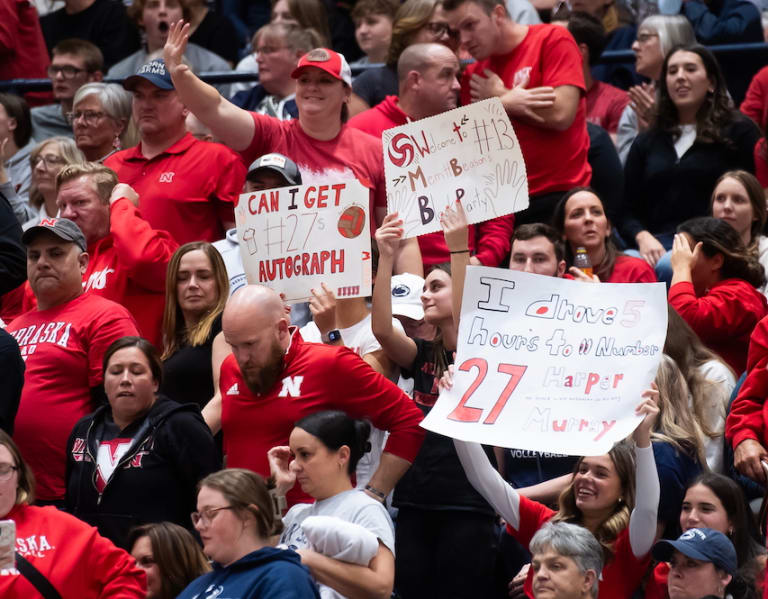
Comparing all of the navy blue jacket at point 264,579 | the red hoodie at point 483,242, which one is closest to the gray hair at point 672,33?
the red hoodie at point 483,242

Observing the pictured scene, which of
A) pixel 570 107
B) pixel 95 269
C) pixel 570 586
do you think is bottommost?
pixel 570 586

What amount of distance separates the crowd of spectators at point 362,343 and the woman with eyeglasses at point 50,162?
24mm

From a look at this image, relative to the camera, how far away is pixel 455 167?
7406 mm

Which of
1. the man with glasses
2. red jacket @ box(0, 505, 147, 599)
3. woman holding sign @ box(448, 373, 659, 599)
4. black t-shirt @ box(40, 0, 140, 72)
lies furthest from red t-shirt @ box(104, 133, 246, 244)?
black t-shirt @ box(40, 0, 140, 72)

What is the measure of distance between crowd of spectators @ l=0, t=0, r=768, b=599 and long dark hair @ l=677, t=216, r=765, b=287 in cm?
1

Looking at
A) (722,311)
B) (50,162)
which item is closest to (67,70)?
(50,162)

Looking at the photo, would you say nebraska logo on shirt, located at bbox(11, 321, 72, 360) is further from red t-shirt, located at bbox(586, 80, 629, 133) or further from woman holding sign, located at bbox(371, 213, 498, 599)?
red t-shirt, located at bbox(586, 80, 629, 133)

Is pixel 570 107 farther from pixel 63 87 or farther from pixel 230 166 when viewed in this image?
pixel 63 87

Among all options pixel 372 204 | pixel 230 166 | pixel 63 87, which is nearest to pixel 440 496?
pixel 372 204

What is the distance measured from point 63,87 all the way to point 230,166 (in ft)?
8.52

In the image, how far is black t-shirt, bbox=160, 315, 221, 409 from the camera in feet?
24.6

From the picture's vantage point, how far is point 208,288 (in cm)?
764

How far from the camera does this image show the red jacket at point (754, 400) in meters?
6.40

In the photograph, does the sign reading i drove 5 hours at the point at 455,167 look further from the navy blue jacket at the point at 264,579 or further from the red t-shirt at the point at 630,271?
the navy blue jacket at the point at 264,579
